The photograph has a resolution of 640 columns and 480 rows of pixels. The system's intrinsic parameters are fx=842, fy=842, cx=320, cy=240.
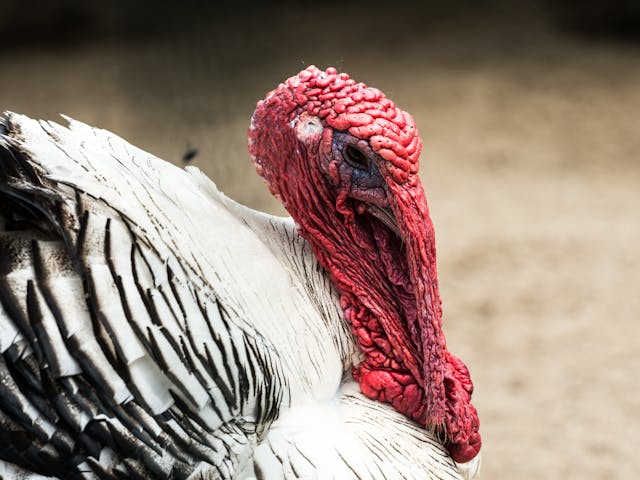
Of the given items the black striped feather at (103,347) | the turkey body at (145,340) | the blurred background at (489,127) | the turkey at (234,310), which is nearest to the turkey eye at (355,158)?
the turkey at (234,310)

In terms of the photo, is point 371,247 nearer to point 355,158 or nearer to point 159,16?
point 355,158

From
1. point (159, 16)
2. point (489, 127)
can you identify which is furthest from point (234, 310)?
point (159, 16)

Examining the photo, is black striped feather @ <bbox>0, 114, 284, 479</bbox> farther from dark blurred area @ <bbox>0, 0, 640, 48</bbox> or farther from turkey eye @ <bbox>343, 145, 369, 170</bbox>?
dark blurred area @ <bbox>0, 0, 640, 48</bbox>

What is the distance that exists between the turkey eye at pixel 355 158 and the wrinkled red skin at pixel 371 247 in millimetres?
31

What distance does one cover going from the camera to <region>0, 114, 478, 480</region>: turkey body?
61.5 inches

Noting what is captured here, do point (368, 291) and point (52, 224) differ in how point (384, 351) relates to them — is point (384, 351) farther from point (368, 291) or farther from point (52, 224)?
point (52, 224)

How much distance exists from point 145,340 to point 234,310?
0.20 meters

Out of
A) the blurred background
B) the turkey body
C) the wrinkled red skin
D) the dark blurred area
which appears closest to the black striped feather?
the turkey body

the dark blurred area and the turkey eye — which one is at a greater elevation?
the dark blurred area

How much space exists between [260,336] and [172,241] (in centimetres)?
26

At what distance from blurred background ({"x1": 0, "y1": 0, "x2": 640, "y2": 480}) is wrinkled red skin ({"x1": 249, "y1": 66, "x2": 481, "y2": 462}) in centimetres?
135

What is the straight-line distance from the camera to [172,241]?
5.56 ft

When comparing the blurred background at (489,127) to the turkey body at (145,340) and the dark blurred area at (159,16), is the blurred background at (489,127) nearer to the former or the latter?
the dark blurred area at (159,16)

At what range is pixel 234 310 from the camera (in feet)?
5.62
